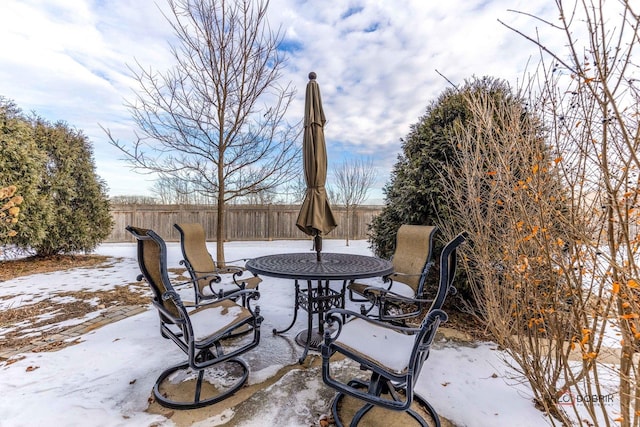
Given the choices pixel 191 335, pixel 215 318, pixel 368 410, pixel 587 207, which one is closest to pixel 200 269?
pixel 215 318

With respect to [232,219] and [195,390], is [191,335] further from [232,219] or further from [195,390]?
[232,219]

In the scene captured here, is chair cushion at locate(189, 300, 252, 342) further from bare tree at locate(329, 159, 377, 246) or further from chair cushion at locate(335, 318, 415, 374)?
bare tree at locate(329, 159, 377, 246)

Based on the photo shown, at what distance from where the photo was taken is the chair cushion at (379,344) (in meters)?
1.55

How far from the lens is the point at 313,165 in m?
2.93

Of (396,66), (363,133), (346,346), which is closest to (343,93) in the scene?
(396,66)

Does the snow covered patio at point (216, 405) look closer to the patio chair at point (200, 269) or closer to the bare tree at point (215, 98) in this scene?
the patio chair at point (200, 269)

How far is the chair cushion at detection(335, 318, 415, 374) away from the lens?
1.55 meters

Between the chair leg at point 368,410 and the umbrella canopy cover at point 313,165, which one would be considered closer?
the chair leg at point 368,410

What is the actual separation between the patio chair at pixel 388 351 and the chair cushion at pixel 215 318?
0.78m

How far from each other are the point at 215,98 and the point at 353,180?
6304 millimetres

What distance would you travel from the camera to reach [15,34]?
14.6ft

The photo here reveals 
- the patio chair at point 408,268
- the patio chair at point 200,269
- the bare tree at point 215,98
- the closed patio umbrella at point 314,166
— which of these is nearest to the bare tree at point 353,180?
the bare tree at point 215,98

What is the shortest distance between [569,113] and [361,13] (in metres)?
5.06

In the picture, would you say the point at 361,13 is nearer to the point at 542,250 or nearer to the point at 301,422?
the point at 542,250
